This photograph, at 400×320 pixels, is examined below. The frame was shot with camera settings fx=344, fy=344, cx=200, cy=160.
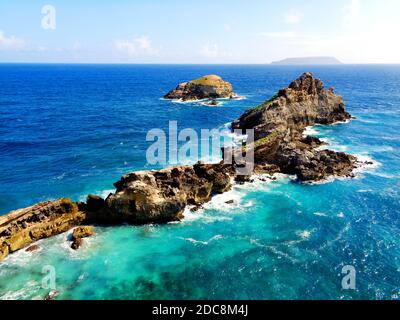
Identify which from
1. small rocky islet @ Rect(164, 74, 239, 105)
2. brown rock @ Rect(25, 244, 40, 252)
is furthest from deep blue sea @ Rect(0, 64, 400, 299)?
small rocky islet @ Rect(164, 74, 239, 105)

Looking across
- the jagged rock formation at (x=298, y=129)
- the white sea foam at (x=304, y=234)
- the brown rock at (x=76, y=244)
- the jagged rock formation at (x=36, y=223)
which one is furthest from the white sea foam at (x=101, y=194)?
→ the white sea foam at (x=304, y=234)

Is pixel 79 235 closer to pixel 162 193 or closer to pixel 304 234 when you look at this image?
pixel 162 193

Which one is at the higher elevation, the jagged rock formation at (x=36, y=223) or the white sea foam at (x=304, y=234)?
the jagged rock formation at (x=36, y=223)

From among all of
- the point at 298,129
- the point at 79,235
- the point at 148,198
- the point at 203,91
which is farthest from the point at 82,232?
the point at 203,91

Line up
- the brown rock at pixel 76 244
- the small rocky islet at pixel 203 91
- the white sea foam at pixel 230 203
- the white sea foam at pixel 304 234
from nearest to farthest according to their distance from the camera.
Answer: the brown rock at pixel 76 244 → the white sea foam at pixel 304 234 → the white sea foam at pixel 230 203 → the small rocky islet at pixel 203 91

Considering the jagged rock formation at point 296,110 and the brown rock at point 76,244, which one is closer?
the brown rock at point 76,244

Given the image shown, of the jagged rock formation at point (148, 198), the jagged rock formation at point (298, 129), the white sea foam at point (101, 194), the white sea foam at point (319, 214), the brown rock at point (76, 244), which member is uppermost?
the jagged rock formation at point (298, 129)

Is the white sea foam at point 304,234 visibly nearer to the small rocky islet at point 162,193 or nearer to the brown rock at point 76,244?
the small rocky islet at point 162,193

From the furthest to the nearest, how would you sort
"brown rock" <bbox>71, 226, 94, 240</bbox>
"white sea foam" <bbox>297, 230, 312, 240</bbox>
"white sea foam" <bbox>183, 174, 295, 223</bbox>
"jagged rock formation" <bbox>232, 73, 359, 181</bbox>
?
1. "jagged rock formation" <bbox>232, 73, 359, 181</bbox>
2. "white sea foam" <bbox>183, 174, 295, 223</bbox>
3. "white sea foam" <bbox>297, 230, 312, 240</bbox>
4. "brown rock" <bbox>71, 226, 94, 240</bbox>

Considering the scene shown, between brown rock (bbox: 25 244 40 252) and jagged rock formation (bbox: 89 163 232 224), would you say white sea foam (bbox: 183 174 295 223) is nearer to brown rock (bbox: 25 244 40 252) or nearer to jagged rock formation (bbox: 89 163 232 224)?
jagged rock formation (bbox: 89 163 232 224)

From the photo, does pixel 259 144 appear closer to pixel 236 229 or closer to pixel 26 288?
pixel 236 229
